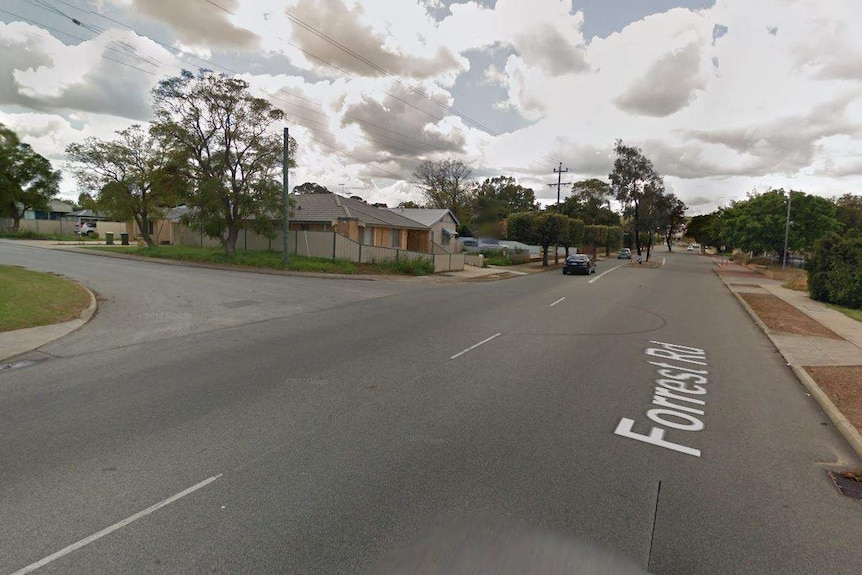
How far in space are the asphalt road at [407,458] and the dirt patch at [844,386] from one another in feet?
1.04

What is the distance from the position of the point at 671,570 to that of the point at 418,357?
5.24m

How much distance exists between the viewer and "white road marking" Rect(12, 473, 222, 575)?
2.73 meters

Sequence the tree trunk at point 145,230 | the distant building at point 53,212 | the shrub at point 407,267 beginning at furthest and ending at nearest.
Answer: the distant building at point 53,212 → the tree trunk at point 145,230 → the shrub at point 407,267

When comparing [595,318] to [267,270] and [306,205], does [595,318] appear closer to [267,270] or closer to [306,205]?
[267,270]

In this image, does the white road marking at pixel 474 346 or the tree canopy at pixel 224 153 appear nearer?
the white road marking at pixel 474 346

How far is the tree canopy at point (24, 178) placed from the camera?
42.3 metres

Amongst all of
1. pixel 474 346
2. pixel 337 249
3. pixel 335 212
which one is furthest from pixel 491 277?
pixel 474 346

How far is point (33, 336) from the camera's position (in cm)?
875

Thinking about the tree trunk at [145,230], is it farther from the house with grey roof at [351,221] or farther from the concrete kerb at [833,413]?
the concrete kerb at [833,413]

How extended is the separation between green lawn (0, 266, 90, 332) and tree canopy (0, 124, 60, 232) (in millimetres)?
37467

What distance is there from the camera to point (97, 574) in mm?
2682

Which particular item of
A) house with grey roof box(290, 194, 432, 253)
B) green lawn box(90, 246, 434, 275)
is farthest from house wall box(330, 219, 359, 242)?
green lawn box(90, 246, 434, 275)

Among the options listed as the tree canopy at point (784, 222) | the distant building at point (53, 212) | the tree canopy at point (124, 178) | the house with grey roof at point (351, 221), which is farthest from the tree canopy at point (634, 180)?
the distant building at point (53, 212)

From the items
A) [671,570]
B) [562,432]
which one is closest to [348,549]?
[671,570]
